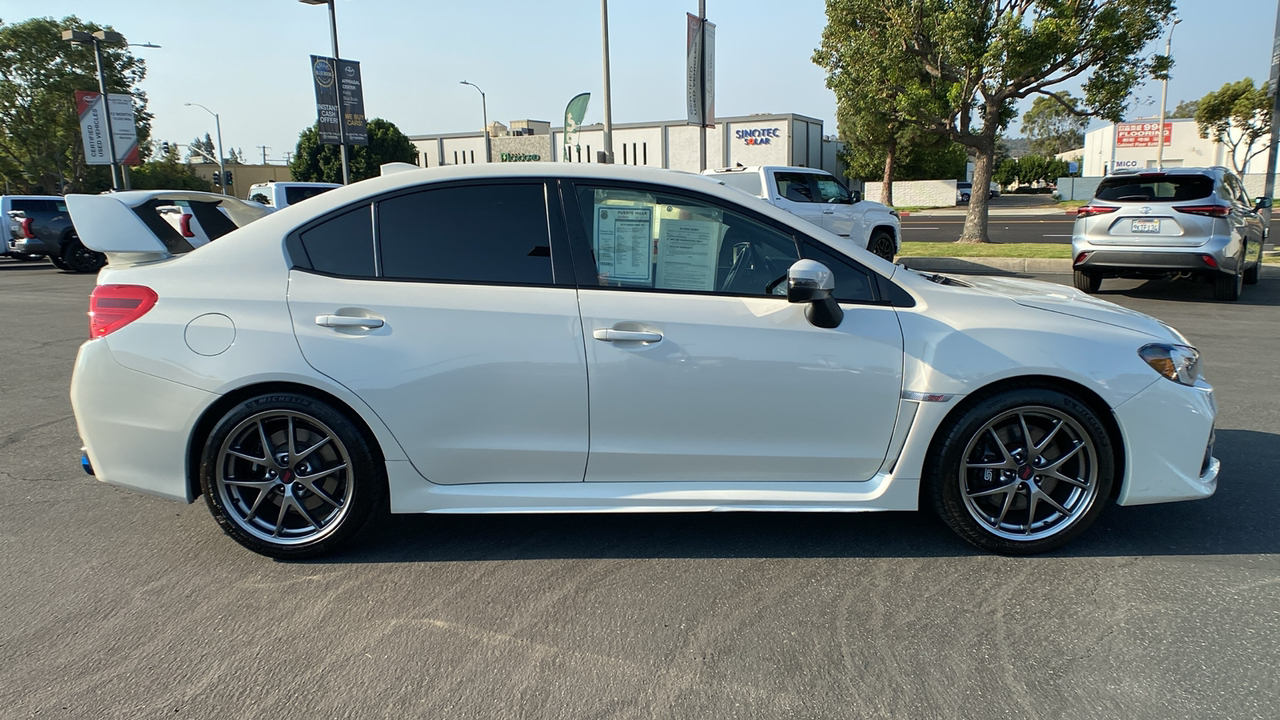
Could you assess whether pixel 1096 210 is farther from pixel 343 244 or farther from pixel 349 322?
pixel 349 322

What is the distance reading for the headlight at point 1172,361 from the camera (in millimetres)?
3297

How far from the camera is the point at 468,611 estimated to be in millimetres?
2996

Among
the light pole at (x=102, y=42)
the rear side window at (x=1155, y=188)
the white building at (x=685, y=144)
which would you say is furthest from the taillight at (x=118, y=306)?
the white building at (x=685, y=144)

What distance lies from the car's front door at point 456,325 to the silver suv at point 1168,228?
943 centimetres

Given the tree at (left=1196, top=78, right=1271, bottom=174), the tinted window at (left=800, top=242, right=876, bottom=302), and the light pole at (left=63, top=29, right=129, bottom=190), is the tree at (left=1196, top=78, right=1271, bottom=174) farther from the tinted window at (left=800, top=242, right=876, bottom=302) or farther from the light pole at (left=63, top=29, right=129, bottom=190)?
the light pole at (left=63, top=29, right=129, bottom=190)

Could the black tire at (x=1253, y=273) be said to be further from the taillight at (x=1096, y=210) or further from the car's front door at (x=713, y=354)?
the car's front door at (x=713, y=354)

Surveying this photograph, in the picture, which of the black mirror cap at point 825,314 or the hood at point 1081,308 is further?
the hood at point 1081,308

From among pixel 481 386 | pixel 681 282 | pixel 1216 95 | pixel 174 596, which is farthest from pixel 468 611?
pixel 1216 95

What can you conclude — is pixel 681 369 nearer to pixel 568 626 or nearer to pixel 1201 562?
pixel 568 626

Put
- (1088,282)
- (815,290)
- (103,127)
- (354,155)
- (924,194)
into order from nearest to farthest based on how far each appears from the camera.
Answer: (815,290) < (1088,282) < (103,127) < (354,155) < (924,194)

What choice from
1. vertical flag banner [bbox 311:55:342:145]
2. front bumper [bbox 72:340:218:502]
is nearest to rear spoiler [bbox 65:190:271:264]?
front bumper [bbox 72:340:218:502]

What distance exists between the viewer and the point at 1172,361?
10.9 feet

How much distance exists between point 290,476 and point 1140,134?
238ft

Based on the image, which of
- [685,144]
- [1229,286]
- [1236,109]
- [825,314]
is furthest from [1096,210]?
[685,144]
